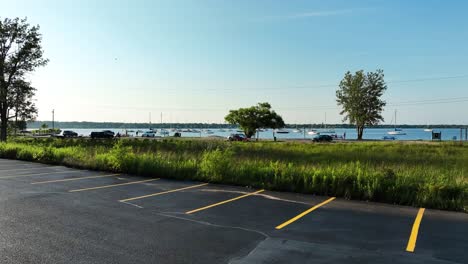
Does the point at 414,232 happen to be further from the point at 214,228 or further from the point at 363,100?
the point at 363,100

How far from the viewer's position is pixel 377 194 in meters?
10.6

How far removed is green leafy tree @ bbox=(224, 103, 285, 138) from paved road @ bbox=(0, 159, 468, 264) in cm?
6551

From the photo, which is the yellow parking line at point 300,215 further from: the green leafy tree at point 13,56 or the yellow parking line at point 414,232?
the green leafy tree at point 13,56

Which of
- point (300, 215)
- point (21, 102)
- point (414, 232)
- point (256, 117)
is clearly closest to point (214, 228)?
point (300, 215)

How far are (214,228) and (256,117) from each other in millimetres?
70085

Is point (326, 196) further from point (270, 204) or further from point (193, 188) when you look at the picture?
point (193, 188)

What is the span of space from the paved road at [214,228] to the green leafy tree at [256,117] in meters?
65.5

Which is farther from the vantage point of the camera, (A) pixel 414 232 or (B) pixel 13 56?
(B) pixel 13 56

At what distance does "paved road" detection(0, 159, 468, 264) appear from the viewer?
5.79 m

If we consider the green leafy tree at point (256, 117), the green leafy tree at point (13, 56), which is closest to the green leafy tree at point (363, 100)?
the green leafy tree at point (256, 117)

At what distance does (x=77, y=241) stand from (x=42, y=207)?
3442mm

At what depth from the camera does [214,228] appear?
741 centimetres

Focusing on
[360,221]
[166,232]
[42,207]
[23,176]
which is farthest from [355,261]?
[23,176]

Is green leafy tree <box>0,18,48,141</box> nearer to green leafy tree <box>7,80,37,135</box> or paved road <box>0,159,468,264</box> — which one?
green leafy tree <box>7,80,37,135</box>
